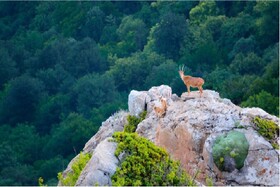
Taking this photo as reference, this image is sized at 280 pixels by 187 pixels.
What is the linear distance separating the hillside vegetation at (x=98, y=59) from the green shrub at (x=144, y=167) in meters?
61.5

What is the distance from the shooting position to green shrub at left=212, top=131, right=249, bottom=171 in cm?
2005

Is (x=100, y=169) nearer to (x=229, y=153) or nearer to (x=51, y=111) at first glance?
(x=229, y=153)

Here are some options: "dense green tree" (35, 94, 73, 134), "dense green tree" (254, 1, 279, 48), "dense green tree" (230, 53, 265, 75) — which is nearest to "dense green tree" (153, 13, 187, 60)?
"dense green tree" (254, 1, 279, 48)

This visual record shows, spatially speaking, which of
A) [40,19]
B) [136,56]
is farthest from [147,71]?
[40,19]

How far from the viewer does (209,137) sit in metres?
20.5

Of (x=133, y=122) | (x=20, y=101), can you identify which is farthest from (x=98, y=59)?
(x=133, y=122)

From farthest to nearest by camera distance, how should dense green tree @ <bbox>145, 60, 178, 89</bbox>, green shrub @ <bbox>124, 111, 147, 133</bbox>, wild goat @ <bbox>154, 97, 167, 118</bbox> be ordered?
dense green tree @ <bbox>145, 60, 178, 89</bbox>
green shrub @ <bbox>124, 111, 147, 133</bbox>
wild goat @ <bbox>154, 97, 167, 118</bbox>

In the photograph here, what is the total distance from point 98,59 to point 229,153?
93.3m

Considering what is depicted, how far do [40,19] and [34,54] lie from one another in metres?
6.08

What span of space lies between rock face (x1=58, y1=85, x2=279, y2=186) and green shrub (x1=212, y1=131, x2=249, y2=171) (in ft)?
0.08

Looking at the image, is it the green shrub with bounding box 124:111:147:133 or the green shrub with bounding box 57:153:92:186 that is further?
the green shrub with bounding box 124:111:147:133

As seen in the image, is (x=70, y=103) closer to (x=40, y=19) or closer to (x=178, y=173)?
(x=40, y=19)

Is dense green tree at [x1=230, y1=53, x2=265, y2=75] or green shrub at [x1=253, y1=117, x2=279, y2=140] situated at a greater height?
green shrub at [x1=253, y1=117, x2=279, y2=140]

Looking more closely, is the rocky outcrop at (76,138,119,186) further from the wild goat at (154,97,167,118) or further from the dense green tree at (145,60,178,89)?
the dense green tree at (145,60,178,89)
